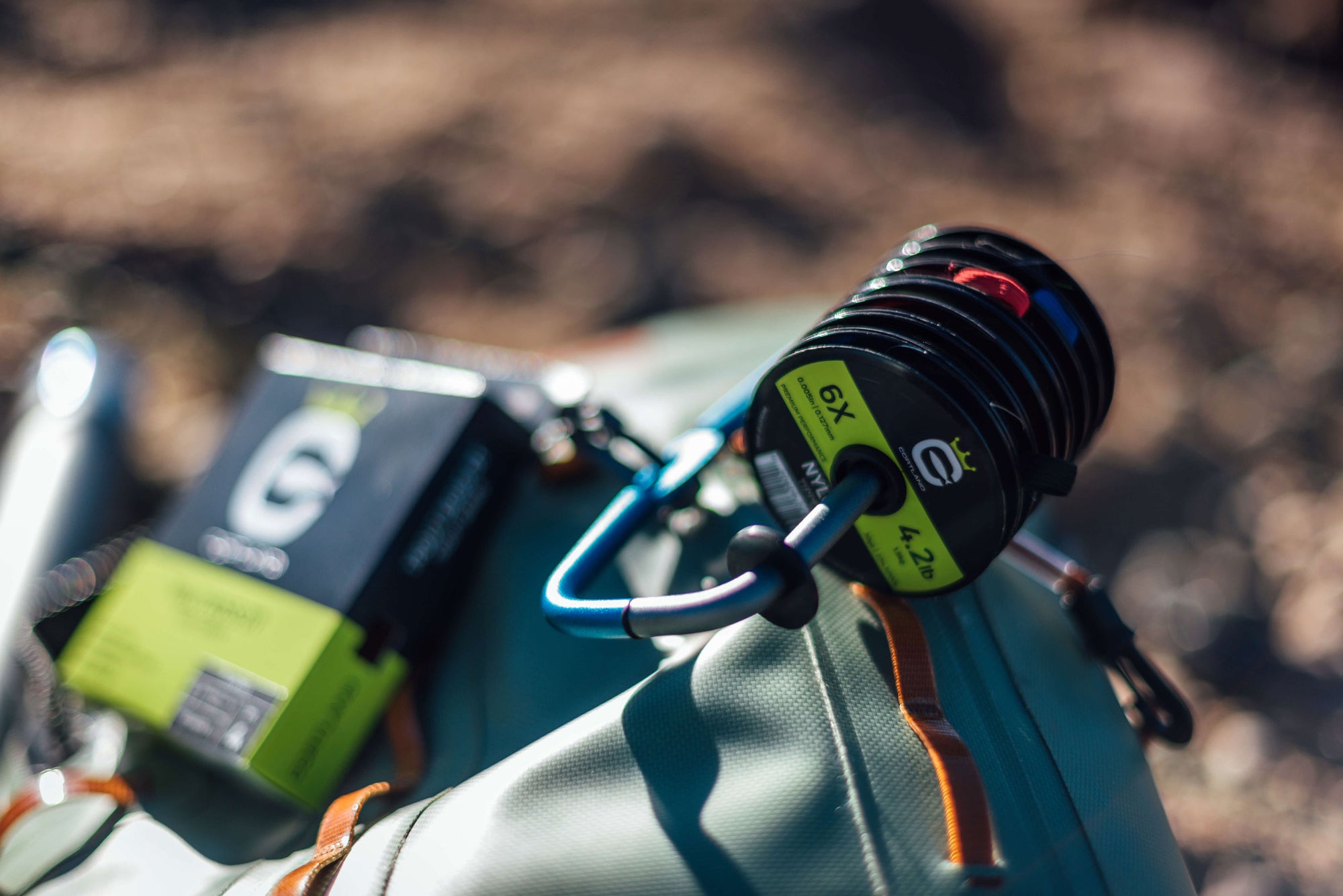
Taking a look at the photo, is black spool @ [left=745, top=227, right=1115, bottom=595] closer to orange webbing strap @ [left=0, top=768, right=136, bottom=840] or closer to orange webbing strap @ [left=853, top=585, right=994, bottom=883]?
orange webbing strap @ [left=853, top=585, right=994, bottom=883]

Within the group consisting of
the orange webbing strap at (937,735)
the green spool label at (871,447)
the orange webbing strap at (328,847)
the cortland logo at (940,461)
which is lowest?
the orange webbing strap at (328,847)

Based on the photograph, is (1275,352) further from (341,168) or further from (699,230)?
(341,168)

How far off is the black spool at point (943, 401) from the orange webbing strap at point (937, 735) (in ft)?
0.08

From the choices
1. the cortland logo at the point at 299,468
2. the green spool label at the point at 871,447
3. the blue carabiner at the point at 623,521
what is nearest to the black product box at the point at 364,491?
the cortland logo at the point at 299,468

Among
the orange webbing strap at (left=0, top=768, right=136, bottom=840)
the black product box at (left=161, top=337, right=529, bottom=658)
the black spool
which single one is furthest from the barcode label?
the orange webbing strap at (left=0, top=768, right=136, bottom=840)

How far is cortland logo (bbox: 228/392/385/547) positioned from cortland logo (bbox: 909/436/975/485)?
0.55m

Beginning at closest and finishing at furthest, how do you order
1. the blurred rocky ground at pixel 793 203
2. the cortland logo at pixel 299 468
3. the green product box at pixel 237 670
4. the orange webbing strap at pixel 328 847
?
the orange webbing strap at pixel 328 847, the green product box at pixel 237 670, the cortland logo at pixel 299 468, the blurred rocky ground at pixel 793 203

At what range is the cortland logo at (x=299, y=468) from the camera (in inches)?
35.4

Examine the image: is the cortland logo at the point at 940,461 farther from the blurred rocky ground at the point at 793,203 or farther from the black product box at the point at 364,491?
the blurred rocky ground at the point at 793,203

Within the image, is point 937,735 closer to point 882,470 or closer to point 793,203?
point 882,470

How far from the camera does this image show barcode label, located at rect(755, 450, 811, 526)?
708mm

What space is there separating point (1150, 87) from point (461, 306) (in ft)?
6.97

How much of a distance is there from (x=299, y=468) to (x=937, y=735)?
0.65m

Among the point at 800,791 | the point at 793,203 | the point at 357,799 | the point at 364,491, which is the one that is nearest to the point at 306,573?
the point at 364,491
